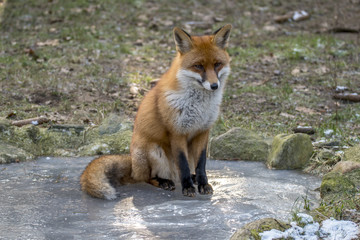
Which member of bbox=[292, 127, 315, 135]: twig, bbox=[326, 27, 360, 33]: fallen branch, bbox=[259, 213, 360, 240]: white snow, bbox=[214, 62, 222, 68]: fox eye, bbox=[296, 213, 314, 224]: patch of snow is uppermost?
bbox=[326, 27, 360, 33]: fallen branch

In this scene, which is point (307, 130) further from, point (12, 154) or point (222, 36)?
point (12, 154)

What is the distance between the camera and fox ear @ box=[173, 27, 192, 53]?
4.43 meters

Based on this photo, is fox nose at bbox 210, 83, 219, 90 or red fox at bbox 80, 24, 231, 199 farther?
red fox at bbox 80, 24, 231, 199

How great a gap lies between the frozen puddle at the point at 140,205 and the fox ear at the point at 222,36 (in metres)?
1.36

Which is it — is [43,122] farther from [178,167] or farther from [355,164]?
[355,164]

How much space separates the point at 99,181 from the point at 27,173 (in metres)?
1.09

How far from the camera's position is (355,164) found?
4285 millimetres

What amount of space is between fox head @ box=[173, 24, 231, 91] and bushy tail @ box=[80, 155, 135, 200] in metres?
1.04

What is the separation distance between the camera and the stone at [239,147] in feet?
18.1

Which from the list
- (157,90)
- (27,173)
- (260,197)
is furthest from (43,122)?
(260,197)

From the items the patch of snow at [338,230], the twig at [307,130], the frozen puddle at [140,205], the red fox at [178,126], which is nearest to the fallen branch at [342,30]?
the twig at [307,130]

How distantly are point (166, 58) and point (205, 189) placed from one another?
5091mm

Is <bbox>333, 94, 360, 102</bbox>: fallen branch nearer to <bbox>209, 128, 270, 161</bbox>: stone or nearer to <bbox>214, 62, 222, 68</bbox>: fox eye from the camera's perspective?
<bbox>209, 128, 270, 161</bbox>: stone

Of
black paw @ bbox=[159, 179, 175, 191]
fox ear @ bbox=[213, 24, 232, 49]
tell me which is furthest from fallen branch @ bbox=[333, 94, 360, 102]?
black paw @ bbox=[159, 179, 175, 191]
